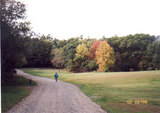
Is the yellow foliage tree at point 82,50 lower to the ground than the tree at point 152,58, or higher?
higher

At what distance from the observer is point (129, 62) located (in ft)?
179

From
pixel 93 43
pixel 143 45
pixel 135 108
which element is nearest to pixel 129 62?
pixel 143 45

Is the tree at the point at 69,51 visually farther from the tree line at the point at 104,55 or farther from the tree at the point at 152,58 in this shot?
the tree at the point at 152,58

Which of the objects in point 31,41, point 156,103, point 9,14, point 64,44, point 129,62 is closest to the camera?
point 156,103

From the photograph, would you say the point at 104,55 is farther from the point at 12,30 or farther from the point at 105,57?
the point at 12,30

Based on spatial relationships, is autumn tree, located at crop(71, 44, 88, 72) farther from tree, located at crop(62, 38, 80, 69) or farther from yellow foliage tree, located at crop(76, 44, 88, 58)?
tree, located at crop(62, 38, 80, 69)

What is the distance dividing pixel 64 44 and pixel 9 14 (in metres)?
42.9

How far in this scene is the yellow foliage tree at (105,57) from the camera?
56519 millimetres

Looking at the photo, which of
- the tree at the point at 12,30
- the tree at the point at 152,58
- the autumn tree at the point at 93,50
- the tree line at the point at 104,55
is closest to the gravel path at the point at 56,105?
the tree at the point at 12,30

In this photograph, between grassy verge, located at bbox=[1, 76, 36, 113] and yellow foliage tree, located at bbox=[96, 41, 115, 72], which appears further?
yellow foliage tree, located at bbox=[96, 41, 115, 72]

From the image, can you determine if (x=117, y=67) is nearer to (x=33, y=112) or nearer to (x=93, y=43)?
(x=93, y=43)

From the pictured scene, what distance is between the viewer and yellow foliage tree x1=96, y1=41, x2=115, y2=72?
56.5 m

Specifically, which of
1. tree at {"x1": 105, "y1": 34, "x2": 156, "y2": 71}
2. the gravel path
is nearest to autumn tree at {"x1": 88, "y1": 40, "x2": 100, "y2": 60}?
tree at {"x1": 105, "y1": 34, "x2": 156, "y2": 71}

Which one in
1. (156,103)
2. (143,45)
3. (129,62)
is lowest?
(156,103)
